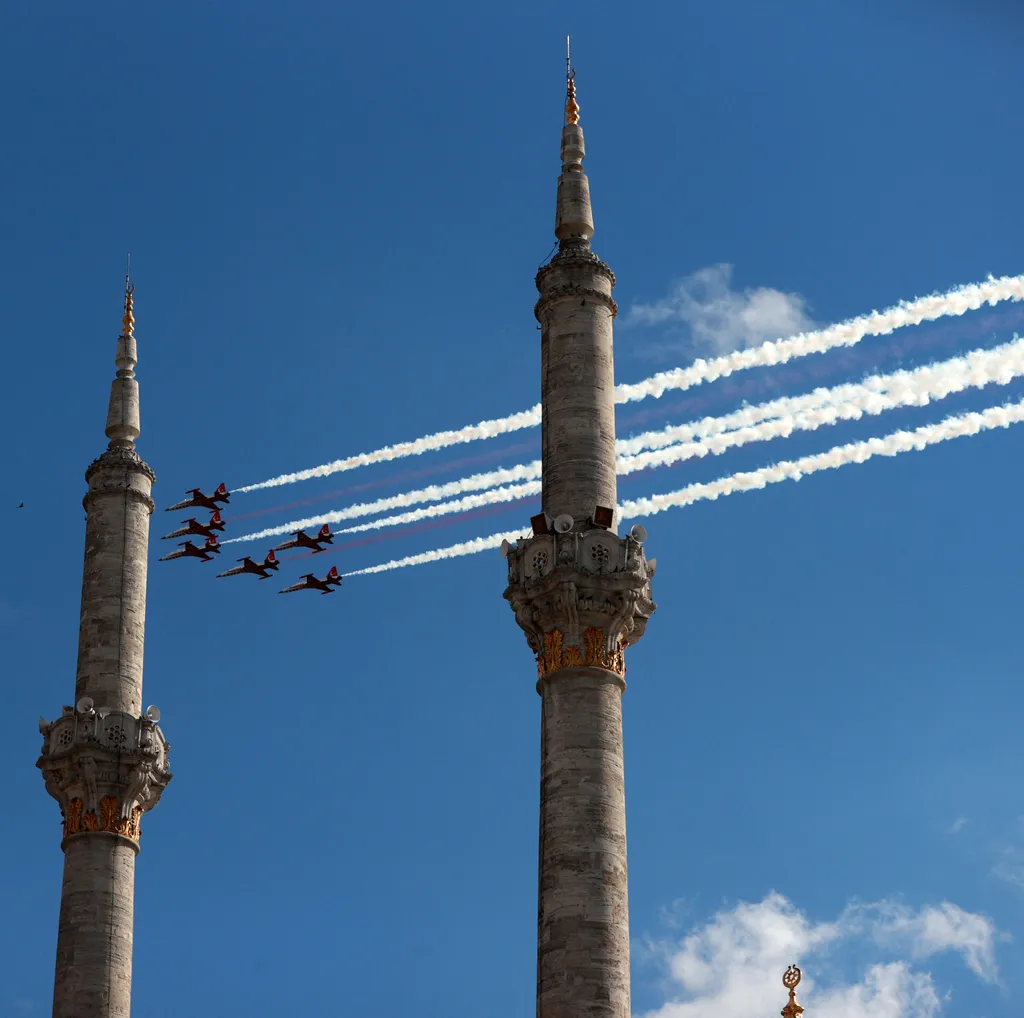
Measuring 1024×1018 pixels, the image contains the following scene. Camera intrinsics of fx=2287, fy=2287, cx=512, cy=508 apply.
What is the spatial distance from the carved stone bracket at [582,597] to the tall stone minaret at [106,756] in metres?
19.4

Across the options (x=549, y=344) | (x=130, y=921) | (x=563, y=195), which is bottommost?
(x=130, y=921)

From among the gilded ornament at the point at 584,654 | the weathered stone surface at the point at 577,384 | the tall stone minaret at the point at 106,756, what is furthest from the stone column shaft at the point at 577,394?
the tall stone minaret at the point at 106,756

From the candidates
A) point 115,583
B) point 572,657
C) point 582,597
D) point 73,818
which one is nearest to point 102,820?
point 73,818

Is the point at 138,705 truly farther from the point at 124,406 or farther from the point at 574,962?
the point at 574,962

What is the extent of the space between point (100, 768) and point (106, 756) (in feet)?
1.47

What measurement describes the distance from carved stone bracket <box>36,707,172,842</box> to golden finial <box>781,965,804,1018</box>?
2245cm

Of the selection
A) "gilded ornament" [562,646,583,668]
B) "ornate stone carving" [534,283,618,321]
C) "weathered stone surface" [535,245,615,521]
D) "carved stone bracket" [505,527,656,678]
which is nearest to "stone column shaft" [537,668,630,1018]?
"gilded ornament" [562,646,583,668]

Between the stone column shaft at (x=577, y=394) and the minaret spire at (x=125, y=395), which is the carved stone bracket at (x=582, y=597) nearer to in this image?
the stone column shaft at (x=577, y=394)

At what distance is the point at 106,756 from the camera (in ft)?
255

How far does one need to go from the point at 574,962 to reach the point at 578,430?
16.2 meters

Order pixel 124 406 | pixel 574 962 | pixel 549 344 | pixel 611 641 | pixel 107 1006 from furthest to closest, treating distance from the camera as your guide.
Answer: pixel 124 406, pixel 107 1006, pixel 549 344, pixel 611 641, pixel 574 962

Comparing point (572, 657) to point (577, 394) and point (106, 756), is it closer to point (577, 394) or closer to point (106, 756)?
point (577, 394)

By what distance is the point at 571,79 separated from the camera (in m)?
76.6

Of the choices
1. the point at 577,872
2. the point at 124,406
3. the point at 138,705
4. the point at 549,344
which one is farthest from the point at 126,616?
the point at 577,872
